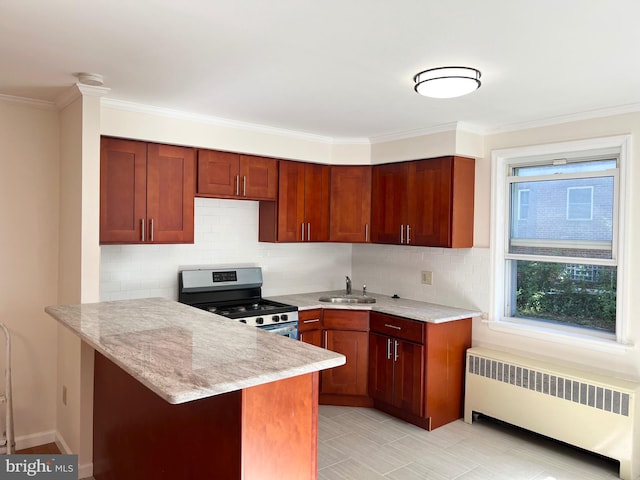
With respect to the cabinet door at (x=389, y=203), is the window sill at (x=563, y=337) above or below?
below

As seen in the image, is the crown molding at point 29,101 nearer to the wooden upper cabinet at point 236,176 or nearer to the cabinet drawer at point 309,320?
the wooden upper cabinet at point 236,176

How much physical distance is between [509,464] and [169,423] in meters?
2.36

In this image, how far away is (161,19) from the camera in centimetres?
199

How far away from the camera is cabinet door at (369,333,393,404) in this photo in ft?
13.4

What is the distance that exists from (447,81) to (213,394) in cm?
202

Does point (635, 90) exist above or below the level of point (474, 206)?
above

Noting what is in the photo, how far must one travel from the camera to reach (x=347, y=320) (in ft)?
14.0

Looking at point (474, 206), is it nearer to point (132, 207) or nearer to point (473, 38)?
point (473, 38)

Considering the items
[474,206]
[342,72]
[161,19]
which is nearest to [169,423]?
[161,19]

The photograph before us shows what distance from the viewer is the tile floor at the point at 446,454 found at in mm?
3125

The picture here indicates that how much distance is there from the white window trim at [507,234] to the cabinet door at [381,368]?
886 mm

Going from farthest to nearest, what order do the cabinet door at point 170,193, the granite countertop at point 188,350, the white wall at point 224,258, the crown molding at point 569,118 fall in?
1. the white wall at point 224,258
2. the cabinet door at point 170,193
3. the crown molding at point 569,118
4. the granite countertop at point 188,350

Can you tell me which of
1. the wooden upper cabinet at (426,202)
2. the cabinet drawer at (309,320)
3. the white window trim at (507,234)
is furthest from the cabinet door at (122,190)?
the white window trim at (507,234)

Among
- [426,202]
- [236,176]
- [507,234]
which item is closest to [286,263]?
[236,176]
